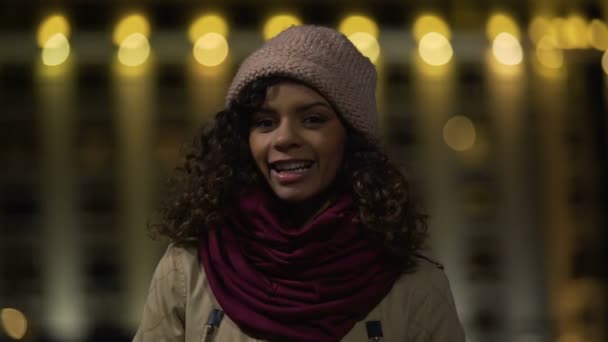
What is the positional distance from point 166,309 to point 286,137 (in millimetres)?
304

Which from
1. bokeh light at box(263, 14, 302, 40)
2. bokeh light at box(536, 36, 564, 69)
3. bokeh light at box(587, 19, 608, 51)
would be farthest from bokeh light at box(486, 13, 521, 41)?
bokeh light at box(263, 14, 302, 40)

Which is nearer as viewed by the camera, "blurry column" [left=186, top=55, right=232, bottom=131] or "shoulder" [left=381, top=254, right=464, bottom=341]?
"shoulder" [left=381, top=254, right=464, bottom=341]

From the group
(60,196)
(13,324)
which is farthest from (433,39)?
(13,324)

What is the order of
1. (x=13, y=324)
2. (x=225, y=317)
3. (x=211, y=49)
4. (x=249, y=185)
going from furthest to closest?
(x=211, y=49) → (x=13, y=324) → (x=249, y=185) → (x=225, y=317)

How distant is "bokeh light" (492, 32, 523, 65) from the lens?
16.1 feet

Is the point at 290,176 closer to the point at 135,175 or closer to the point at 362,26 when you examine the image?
the point at 362,26

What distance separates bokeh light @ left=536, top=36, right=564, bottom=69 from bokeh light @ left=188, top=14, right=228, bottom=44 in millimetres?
1768

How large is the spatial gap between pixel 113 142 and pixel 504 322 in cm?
247

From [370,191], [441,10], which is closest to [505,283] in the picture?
[441,10]

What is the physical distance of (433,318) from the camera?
126 centimetres

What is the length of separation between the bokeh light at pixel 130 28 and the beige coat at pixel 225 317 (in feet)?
12.2

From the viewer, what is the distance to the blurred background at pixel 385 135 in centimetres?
484

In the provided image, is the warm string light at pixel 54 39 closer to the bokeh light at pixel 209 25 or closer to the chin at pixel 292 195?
the bokeh light at pixel 209 25

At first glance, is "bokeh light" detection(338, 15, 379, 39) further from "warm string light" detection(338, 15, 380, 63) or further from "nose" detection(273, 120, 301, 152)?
"nose" detection(273, 120, 301, 152)
